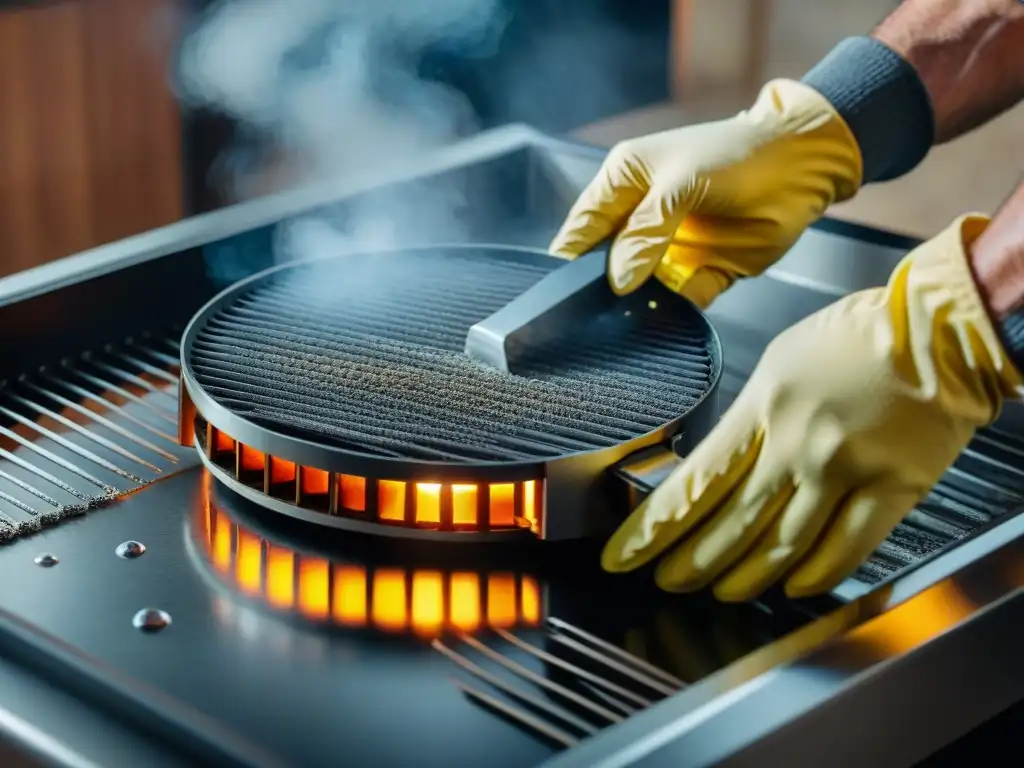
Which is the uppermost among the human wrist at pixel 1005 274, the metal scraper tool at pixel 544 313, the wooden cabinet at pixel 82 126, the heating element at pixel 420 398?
the human wrist at pixel 1005 274

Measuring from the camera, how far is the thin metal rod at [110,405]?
1542 mm

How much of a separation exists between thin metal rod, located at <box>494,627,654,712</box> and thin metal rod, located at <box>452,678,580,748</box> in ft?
0.22

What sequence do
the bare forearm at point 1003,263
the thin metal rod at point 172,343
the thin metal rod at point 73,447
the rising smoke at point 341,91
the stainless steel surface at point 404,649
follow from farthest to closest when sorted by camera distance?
1. the rising smoke at point 341,91
2. the thin metal rod at point 172,343
3. the thin metal rod at point 73,447
4. the bare forearm at point 1003,263
5. the stainless steel surface at point 404,649

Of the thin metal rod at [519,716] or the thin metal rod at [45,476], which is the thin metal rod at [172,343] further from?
the thin metal rod at [519,716]

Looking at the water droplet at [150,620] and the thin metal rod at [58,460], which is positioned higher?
the water droplet at [150,620]

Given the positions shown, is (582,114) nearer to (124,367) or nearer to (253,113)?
(253,113)

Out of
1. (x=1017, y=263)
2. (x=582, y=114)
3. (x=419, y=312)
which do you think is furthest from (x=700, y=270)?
(x=582, y=114)

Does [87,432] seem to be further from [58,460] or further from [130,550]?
[130,550]

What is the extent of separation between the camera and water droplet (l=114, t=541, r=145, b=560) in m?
1.31

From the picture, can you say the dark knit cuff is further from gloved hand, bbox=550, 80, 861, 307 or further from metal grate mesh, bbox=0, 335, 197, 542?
metal grate mesh, bbox=0, 335, 197, 542

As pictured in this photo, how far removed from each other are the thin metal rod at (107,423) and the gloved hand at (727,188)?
498 millimetres

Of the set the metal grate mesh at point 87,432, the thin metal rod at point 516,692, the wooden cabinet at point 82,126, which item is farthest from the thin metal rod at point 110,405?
the wooden cabinet at point 82,126

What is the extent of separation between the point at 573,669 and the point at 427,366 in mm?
395

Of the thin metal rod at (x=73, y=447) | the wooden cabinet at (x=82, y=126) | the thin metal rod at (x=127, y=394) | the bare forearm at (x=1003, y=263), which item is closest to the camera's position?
the bare forearm at (x=1003, y=263)
